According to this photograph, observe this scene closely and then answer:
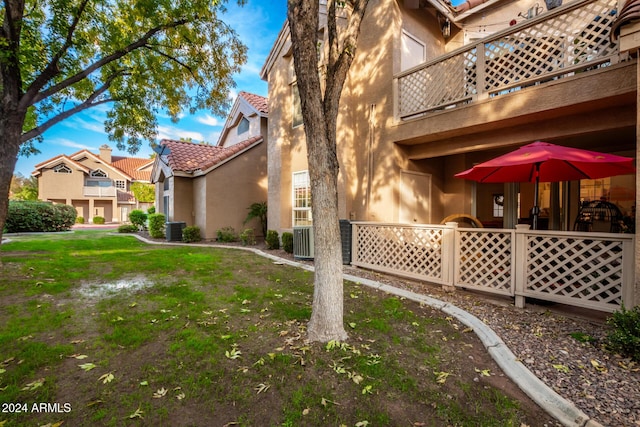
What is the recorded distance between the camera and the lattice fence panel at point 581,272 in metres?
4.32

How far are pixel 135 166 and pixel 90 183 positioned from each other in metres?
7.56

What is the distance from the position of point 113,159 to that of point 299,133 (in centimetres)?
4439

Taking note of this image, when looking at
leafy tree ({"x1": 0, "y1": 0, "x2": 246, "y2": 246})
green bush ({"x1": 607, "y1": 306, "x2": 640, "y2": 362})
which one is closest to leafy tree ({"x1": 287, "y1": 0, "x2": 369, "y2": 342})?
green bush ({"x1": 607, "y1": 306, "x2": 640, "y2": 362})

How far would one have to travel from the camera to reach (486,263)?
222 inches

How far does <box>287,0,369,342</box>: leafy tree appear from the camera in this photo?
3.58 m

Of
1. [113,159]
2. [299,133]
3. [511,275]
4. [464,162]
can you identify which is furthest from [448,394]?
A: [113,159]

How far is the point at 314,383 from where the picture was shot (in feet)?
9.75

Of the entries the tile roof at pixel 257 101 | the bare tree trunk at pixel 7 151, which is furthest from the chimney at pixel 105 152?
the bare tree trunk at pixel 7 151

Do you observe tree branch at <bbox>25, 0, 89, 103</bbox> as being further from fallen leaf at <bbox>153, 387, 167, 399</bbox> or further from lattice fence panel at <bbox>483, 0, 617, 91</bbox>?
lattice fence panel at <bbox>483, 0, 617, 91</bbox>

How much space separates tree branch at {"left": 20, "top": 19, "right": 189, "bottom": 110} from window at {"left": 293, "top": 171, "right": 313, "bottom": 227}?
640 cm

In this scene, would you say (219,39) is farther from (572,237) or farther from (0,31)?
(572,237)

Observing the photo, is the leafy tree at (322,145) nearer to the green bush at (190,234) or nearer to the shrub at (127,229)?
the green bush at (190,234)

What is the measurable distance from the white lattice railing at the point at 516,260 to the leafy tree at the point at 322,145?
11.2 feet

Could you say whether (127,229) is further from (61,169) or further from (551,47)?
(551,47)
